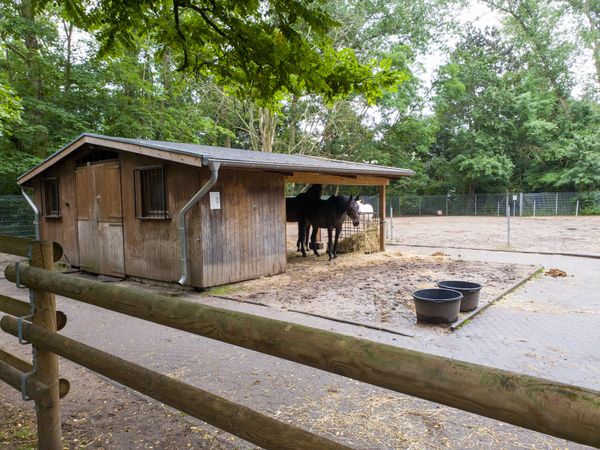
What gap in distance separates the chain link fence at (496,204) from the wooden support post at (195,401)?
25545 millimetres

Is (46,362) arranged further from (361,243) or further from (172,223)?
(361,243)

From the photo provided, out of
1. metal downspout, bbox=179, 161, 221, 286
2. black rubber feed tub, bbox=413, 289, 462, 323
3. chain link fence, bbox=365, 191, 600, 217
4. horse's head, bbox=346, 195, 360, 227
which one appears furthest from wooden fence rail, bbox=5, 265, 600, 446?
chain link fence, bbox=365, 191, 600, 217

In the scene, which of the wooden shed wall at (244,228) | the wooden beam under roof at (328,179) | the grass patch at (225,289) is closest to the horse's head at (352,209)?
the wooden beam under roof at (328,179)

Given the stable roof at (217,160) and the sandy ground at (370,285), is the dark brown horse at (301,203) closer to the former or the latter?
the stable roof at (217,160)

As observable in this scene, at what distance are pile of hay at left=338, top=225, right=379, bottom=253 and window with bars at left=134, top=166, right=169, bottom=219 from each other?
256 inches

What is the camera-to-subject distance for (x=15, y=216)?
50.2 feet

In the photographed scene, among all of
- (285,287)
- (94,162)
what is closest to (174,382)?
(285,287)

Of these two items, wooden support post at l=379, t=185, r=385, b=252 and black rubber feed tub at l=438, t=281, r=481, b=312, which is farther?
wooden support post at l=379, t=185, r=385, b=252

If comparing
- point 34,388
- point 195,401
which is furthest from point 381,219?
point 195,401

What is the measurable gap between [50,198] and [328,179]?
24.6ft

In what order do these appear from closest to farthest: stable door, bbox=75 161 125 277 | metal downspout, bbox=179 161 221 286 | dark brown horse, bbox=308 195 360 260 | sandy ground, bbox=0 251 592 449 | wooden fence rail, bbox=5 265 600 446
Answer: wooden fence rail, bbox=5 265 600 446 → sandy ground, bbox=0 251 592 449 → metal downspout, bbox=179 161 221 286 → stable door, bbox=75 161 125 277 → dark brown horse, bbox=308 195 360 260

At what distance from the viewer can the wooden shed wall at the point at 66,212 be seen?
33.3ft

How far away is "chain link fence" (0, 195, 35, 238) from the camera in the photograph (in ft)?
49.3

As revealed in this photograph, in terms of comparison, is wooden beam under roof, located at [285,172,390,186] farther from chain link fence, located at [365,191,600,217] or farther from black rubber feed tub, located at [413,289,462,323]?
chain link fence, located at [365,191,600,217]
